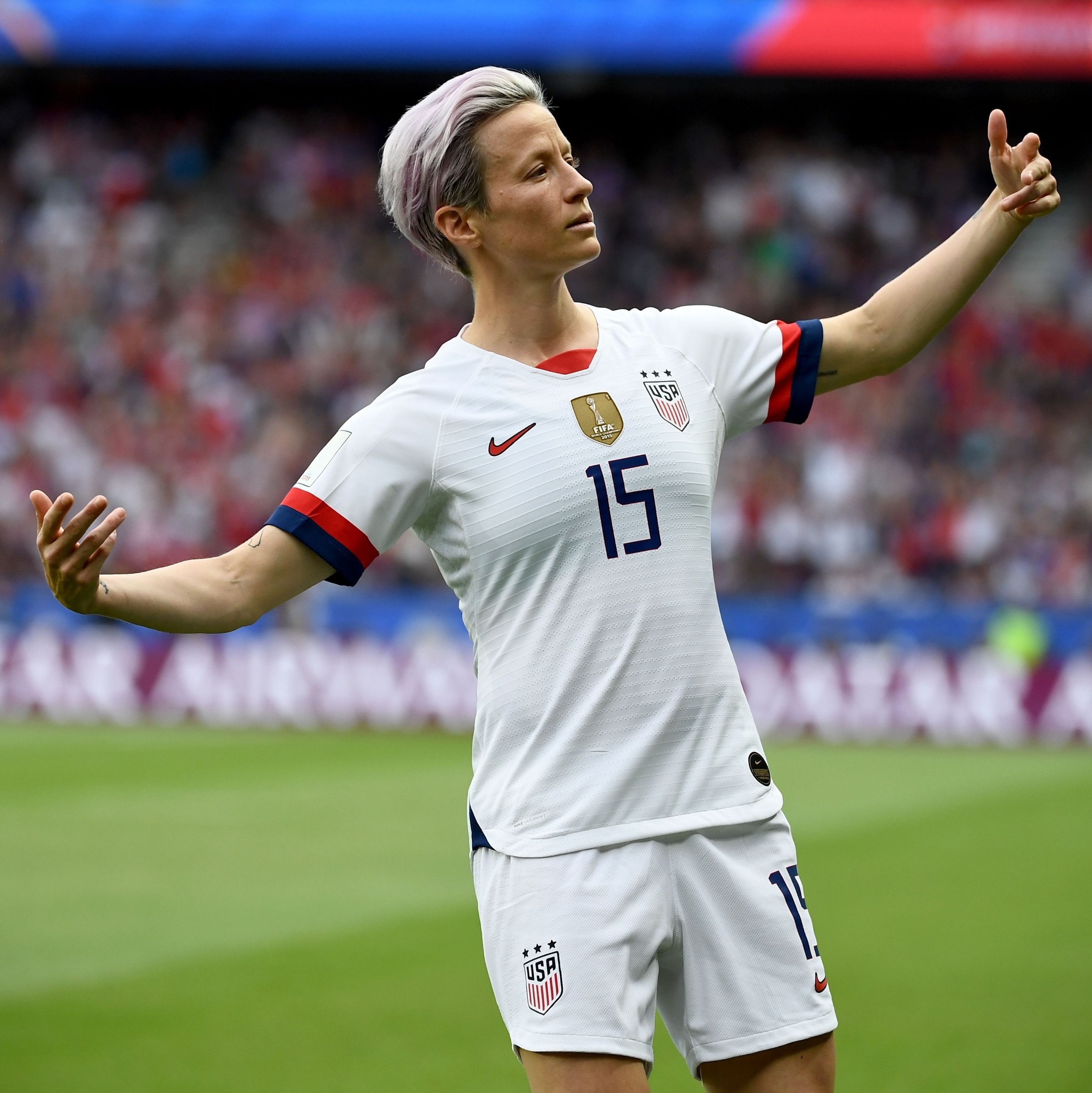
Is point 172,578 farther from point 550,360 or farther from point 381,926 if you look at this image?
point 381,926

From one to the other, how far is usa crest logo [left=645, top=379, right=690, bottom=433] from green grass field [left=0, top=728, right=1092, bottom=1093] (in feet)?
10.6

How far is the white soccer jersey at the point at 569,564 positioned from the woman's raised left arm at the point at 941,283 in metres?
0.39

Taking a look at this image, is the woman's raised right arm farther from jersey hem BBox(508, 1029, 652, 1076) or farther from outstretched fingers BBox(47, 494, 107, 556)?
jersey hem BBox(508, 1029, 652, 1076)

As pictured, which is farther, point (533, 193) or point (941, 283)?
point (941, 283)

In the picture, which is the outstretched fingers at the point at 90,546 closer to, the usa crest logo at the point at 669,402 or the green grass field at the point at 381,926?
the usa crest logo at the point at 669,402

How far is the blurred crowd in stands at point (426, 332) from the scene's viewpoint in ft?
59.7

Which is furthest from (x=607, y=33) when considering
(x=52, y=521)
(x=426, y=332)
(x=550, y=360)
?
(x=52, y=521)

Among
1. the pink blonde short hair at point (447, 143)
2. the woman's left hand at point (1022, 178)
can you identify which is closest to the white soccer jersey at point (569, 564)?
the pink blonde short hair at point (447, 143)

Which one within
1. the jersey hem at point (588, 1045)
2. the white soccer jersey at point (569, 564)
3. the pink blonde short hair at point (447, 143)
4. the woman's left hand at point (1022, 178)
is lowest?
the jersey hem at point (588, 1045)

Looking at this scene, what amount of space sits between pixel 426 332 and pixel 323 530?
748 inches

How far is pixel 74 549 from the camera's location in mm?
2857

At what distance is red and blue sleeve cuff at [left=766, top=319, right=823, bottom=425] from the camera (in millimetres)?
3295

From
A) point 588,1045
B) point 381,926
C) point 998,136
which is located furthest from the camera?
point 381,926

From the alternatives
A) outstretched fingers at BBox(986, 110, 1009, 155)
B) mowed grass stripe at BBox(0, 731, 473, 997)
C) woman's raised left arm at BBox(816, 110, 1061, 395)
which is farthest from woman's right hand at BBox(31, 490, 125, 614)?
mowed grass stripe at BBox(0, 731, 473, 997)
